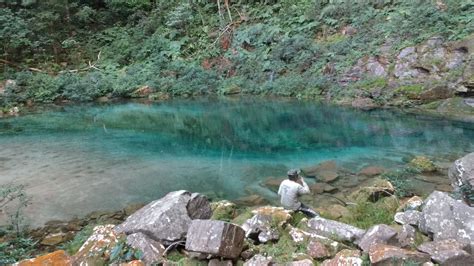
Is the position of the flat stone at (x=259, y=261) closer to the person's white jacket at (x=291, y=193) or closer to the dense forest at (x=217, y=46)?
the person's white jacket at (x=291, y=193)

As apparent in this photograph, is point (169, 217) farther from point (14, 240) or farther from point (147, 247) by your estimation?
point (14, 240)

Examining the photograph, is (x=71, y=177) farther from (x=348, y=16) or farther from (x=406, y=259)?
(x=348, y=16)

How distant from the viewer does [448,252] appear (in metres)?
4.26

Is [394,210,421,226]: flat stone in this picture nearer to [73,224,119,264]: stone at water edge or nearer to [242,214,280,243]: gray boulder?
[242,214,280,243]: gray boulder

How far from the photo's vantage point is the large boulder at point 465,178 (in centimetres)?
596

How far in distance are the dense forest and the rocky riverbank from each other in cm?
1198

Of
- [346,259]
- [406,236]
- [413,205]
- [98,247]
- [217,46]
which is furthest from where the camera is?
[217,46]

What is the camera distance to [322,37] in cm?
2186

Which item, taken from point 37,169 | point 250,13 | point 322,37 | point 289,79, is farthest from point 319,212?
point 250,13

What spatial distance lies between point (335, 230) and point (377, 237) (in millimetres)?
660

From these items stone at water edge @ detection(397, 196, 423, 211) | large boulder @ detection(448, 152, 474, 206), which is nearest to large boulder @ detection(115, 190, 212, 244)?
stone at water edge @ detection(397, 196, 423, 211)

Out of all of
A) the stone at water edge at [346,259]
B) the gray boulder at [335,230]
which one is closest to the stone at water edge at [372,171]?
the gray boulder at [335,230]

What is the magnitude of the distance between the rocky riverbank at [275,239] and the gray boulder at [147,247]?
0.01 m

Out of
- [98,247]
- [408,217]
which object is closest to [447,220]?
[408,217]
